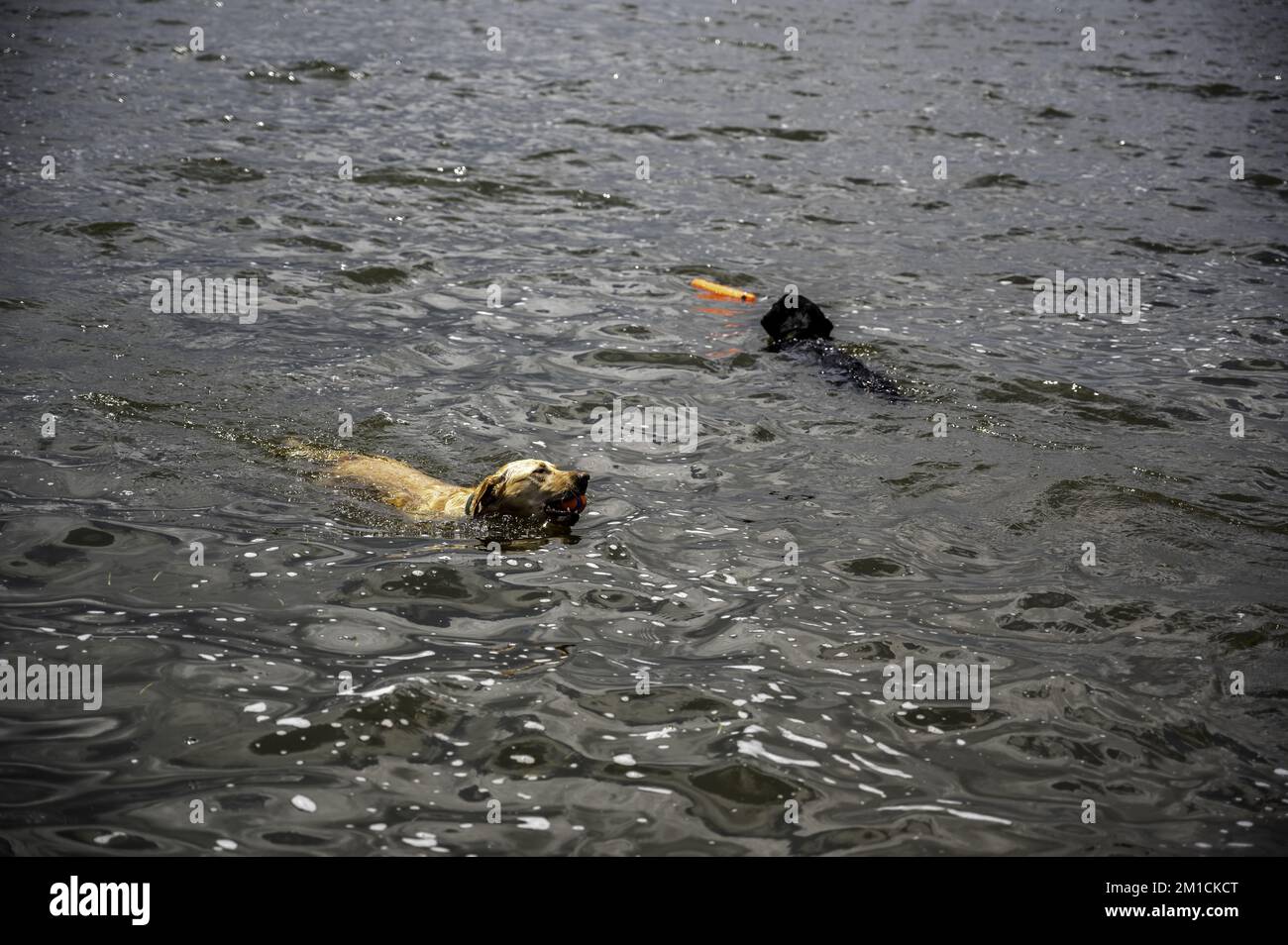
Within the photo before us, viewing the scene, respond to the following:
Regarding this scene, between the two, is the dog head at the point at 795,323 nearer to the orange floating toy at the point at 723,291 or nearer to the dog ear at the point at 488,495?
the orange floating toy at the point at 723,291

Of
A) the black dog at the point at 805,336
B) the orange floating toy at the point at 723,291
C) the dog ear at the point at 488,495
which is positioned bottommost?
the dog ear at the point at 488,495

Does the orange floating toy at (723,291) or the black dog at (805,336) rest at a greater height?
the orange floating toy at (723,291)

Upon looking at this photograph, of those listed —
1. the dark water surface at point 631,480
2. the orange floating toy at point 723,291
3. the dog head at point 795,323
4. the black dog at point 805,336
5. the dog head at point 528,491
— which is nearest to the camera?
the dark water surface at point 631,480

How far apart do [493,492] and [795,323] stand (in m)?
4.47

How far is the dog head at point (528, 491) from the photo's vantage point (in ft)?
24.5

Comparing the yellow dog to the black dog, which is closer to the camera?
the yellow dog

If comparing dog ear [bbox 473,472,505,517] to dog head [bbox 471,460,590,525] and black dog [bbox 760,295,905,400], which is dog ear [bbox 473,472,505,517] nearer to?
dog head [bbox 471,460,590,525]

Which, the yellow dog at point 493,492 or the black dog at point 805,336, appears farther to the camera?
the black dog at point 805,336

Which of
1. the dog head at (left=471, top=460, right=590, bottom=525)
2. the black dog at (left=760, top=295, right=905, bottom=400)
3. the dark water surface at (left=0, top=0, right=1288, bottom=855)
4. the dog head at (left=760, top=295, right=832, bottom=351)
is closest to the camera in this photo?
the dark water surface at (left=0, top=0, right=1288, bottom=855)

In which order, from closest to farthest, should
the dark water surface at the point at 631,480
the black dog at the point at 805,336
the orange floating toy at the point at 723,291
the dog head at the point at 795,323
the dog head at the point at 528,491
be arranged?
the dark water surface at the point at 631,480
the dog head at the point at 528,491
the black dog at the point at 805,336
the dog head at the point at 795,323
the orange floating toy at the point at 723,291

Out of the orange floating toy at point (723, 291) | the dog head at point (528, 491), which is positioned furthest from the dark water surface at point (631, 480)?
the dog head at point (528, 491)

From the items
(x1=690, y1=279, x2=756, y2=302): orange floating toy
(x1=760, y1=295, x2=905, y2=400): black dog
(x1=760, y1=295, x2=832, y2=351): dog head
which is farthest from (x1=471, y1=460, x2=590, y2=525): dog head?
(x1=690, y1=279, x2=756, y2=302): orange floating toy

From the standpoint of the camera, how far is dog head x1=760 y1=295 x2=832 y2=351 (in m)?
11.0
